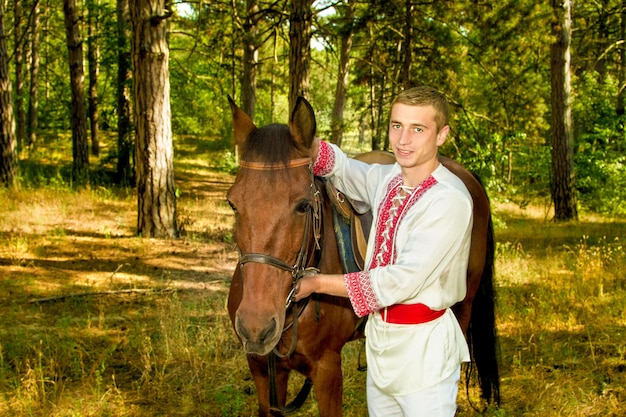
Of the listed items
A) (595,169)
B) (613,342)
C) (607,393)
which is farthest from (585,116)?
→ (607,393)

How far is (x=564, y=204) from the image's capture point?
12.6 metres

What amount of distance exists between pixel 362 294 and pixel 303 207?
0.45 metres

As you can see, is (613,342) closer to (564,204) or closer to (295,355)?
(295,355)

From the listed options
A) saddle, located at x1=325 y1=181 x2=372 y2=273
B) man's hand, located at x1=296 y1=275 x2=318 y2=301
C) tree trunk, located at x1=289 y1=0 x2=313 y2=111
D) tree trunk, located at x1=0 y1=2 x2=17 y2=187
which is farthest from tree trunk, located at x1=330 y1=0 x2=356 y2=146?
tree trunk, located at x1=0 y1=2 x2=17 y2=187

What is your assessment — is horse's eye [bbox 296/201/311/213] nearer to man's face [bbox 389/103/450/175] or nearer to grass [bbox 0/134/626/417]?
man's face [bbox 389/103/450/175]

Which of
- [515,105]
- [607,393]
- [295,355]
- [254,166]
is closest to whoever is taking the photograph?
[254,166]

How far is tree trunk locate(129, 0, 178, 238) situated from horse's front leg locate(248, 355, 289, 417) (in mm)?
5840

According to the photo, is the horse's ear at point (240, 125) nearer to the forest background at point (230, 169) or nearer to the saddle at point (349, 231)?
the saddle at point (349, 231)

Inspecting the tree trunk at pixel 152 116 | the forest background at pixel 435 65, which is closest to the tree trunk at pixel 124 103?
the forest background at pixel 435 65

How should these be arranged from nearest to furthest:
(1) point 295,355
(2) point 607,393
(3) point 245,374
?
(1) point 295,355
(2) point 607,393
(3) point 245,374

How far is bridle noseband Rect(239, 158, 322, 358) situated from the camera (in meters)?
1.96

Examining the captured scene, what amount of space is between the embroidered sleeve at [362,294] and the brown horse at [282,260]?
24 cm

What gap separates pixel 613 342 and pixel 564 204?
8625 millimetres

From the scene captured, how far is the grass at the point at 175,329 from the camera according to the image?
3789 millimetres
